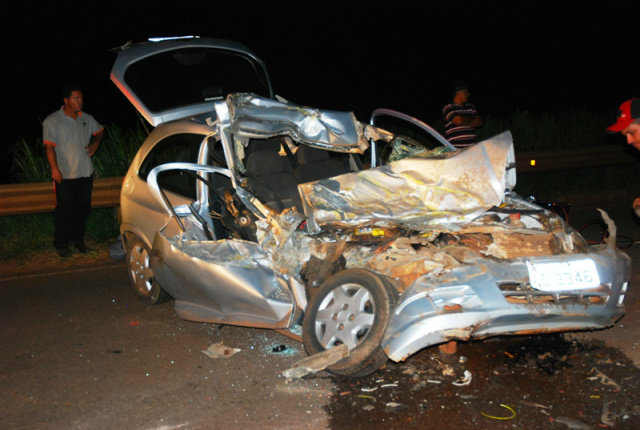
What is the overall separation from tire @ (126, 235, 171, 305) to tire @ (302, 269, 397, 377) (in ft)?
7.34

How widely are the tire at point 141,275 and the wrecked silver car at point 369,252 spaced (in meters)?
0.70

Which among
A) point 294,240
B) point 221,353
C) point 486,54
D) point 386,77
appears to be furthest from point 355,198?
point 486,54

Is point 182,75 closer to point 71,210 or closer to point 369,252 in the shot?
point 71,210

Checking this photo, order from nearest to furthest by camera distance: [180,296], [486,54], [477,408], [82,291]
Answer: [477,408], [180,296], [82,291], [486,54]

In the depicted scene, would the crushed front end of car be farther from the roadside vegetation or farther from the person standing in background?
the roadside vegetation

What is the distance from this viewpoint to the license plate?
4.39 m

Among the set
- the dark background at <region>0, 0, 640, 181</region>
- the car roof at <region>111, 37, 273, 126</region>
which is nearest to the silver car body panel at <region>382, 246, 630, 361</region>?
the car roof at <region>111, 37, 273, 126</region>

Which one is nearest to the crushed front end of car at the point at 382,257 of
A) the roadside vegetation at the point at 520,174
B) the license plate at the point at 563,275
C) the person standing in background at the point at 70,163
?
the license plate at the point at 563,275

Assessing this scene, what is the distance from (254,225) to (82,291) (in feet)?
9.15

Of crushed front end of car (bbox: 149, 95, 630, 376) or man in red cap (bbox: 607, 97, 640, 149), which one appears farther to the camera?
man in red cap (bbox: 607, 97, 640, 149)

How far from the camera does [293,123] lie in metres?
5.38

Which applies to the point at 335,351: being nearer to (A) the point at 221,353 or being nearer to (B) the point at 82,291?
(A) the point at 221,353

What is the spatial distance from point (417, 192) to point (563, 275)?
3.93 feet

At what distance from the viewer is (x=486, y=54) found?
112 feet
